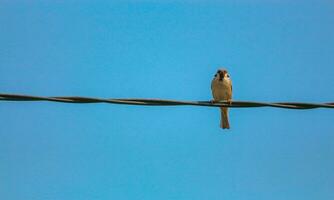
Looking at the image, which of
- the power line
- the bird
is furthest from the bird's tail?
the power line

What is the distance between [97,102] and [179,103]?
0.68 m

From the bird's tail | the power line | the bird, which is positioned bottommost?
the power line

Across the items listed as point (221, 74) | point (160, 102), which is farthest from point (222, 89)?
point (160, 102)

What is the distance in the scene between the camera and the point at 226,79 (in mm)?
13047

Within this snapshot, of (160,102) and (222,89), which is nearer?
(160,102)

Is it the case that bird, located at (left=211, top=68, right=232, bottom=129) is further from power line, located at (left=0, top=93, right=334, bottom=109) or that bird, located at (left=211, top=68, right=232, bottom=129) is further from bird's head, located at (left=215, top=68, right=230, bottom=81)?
power line, located at (left=0, top=93, right=334, bottom=109)

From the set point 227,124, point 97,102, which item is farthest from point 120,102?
point 227,124

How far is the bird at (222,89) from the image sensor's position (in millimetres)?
12938

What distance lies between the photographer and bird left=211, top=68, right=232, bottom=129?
1294 cm

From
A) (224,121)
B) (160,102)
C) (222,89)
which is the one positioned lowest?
(160,102)

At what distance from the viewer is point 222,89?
1294 cm

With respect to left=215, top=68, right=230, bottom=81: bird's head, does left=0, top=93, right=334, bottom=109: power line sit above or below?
below

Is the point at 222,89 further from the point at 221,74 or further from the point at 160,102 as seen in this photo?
the point at 160,102

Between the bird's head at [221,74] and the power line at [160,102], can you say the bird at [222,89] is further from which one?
the power line at [160,102]
